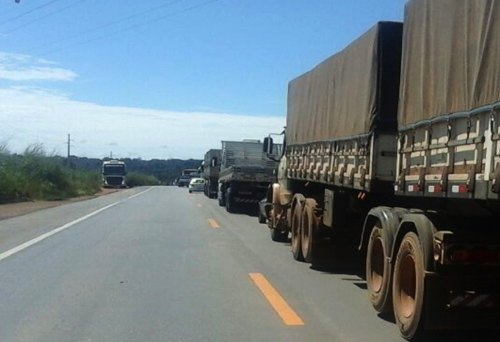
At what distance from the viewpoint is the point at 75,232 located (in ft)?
64.8

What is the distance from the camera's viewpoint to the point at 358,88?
35.4ft

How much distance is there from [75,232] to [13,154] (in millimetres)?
34223

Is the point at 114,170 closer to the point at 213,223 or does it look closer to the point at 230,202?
the point at 230,202

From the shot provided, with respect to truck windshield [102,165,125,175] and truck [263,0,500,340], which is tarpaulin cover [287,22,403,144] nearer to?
truck [263,0,500,340]

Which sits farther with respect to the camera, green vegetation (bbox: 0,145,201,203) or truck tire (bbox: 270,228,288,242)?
green vegetation (bbox: 0,145,201,203)

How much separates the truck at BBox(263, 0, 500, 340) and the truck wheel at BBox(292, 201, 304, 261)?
8.76ft

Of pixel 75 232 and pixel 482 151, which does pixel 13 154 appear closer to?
pixel 75 232

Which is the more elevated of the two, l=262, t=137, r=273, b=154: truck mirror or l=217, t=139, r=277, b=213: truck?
l=262, t=137, r=273, b=154: truck mirror

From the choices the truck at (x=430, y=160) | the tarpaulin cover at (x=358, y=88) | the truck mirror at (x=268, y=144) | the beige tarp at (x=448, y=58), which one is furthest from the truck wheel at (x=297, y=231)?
the beige tarp at (x=448, y=58)

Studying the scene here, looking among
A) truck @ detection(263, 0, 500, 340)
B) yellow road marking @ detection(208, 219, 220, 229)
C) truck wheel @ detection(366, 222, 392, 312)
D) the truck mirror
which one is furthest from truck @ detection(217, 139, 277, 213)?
truck wheel @ detection(366, 222, 392, 312)

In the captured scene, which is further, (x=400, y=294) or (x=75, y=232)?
(x=75, y=232)

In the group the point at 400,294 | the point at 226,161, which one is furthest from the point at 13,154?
the point at 400,294

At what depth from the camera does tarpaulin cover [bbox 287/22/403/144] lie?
9.91 metres

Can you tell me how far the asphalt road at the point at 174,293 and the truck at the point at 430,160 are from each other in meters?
0.90
